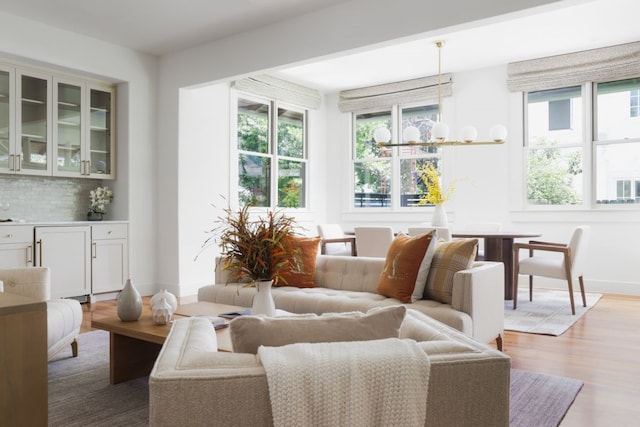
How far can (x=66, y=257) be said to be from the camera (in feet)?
16.0

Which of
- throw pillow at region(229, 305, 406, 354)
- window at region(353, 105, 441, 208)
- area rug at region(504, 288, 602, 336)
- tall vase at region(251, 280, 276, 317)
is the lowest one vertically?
area rug at region(504, 288, 602, 336)

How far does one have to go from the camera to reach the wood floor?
2.38 metres

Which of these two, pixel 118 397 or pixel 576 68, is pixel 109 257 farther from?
pixel 576 68

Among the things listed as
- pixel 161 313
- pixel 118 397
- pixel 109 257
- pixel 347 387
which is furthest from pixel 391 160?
pixel 347 387

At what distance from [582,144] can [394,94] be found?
2.59m

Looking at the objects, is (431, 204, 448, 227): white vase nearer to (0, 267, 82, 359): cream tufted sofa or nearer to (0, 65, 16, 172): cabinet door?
(0, 267, 82, 359): cream tufted sofa

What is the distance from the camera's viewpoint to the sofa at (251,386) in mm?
986

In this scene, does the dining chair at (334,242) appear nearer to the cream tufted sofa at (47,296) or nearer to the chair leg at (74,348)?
the chair leg at (74,348)

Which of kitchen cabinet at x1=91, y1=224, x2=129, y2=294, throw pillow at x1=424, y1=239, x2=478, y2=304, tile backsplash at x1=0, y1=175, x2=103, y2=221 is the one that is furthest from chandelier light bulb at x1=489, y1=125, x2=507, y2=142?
tile backsplash at x1=0, y1=175, x2=103, y2=221

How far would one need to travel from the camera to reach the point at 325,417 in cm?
99

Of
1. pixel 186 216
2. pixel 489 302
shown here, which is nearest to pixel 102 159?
pixel 186 216

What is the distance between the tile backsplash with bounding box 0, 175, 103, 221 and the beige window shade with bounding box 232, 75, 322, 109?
2184 millimetres

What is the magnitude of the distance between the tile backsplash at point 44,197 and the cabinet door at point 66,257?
524mm

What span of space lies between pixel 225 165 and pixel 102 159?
140 cm
